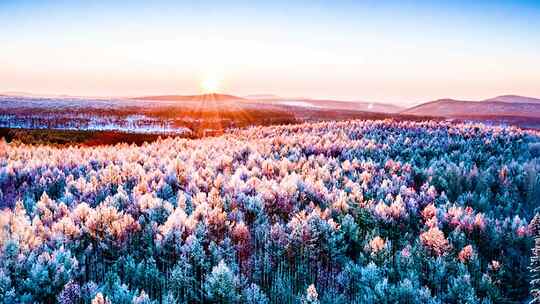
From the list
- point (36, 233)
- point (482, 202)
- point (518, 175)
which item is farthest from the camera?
point (518, 175)

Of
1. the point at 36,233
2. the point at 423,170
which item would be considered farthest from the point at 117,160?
the point at 423,170

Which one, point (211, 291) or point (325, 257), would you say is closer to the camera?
point (211, 291)

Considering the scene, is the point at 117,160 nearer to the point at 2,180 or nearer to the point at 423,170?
the point at 2,180

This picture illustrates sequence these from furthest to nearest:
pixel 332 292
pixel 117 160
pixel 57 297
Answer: pixel 117 160
pixel 332 292
pixel 57 297

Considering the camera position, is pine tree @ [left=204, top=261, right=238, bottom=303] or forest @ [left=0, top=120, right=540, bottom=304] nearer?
pine tree @ [left=204, top=261, right=238, bottom=303]

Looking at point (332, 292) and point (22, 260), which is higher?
point (22, 260)

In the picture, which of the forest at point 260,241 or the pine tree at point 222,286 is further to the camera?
the forest at point 260,241

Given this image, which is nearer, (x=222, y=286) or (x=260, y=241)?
(x=222, y=286)
